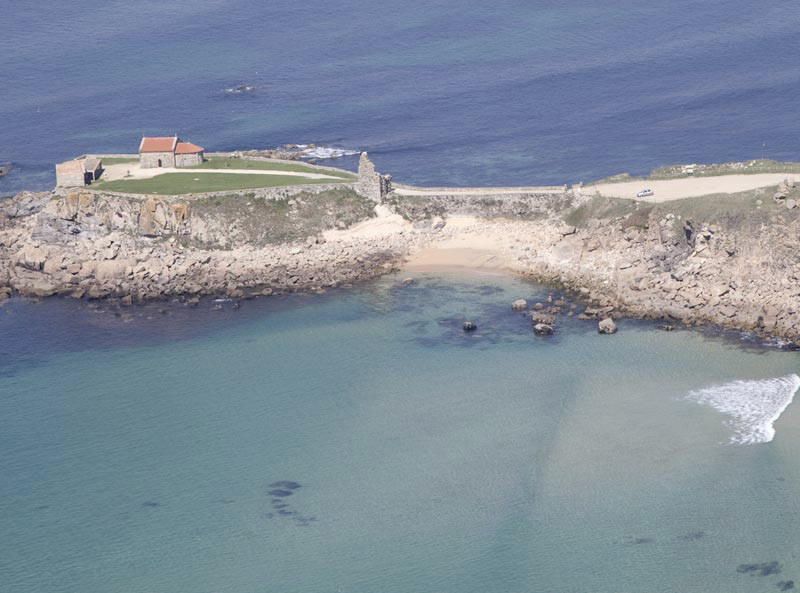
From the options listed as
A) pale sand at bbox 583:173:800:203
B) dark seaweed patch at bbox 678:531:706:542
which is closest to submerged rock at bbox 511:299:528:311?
pale sand at bbox 583:173:800:203

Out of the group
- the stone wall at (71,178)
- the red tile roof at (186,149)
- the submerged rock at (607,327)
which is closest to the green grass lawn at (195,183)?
the stone wall at (71,178)

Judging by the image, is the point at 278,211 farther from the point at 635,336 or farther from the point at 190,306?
the point at 635,336

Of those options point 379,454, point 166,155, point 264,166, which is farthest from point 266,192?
point 379,454

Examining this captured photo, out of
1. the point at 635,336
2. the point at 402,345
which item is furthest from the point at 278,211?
the point at 635,336

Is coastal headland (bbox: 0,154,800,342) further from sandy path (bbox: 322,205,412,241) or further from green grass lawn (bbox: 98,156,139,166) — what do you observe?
green grass lawn (bbox: 98,156,139,166)

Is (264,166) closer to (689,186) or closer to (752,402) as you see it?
(689,186)

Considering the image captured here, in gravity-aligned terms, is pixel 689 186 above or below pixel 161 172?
below

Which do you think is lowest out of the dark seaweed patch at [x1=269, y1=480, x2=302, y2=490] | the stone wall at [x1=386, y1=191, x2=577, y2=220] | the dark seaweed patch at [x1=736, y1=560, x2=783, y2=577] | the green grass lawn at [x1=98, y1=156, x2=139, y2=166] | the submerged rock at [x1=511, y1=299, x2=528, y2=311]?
the dark seaweed patch at [x1=736, y1=560, x2=783, y2=577]
